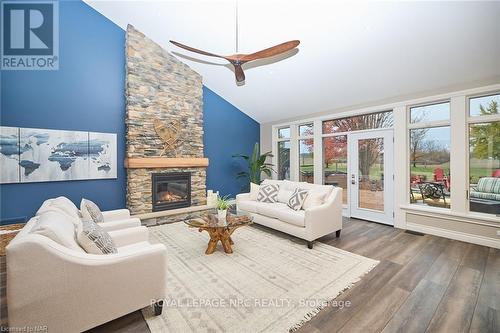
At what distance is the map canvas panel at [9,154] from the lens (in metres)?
3.64

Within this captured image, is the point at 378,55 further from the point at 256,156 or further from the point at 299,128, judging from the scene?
the point at 256,156

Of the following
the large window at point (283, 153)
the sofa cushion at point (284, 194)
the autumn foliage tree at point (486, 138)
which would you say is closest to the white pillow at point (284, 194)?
the sofa cushion at point (284, 194)

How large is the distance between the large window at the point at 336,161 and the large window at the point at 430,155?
54.7 inches

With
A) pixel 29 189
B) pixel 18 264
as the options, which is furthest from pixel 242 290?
pixel 29 189

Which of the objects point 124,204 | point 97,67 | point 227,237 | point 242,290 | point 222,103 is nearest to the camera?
point 242,290

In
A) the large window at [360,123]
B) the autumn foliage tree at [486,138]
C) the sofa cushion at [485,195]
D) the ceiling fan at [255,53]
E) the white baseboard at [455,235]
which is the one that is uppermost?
the ceiling fan at [255,53]

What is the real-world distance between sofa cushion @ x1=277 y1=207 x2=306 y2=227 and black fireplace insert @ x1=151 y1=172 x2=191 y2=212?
2.61 meters

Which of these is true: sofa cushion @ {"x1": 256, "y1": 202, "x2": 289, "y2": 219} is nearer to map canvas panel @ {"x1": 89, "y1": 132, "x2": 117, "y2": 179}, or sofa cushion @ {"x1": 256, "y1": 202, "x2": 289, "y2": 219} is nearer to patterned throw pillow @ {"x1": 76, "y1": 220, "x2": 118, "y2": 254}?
patterned throw pillow @ {"x1": 76, "y1": 220, "x2": 118, "y2": 254}

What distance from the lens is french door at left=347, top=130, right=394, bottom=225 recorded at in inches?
183

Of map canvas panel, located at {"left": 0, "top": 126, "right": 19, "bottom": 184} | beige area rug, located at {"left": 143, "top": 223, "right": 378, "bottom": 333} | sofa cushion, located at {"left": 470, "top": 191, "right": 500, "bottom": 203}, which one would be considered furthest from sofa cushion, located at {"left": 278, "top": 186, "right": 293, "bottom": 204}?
map canvas panel, located at {"left": 0, "top": 126, "right": 19, "bottom": 184}

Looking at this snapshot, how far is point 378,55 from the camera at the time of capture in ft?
11.8

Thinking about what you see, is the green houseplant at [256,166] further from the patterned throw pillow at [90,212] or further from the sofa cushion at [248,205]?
the patterned throw pillow at [90,212]

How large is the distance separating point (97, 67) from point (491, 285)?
6.95 meters

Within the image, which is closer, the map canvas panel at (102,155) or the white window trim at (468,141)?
the white window trim at (468,141)
